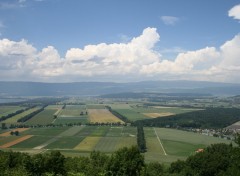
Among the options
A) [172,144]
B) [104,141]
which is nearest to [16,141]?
[104,141]

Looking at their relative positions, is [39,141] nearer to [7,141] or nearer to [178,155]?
[7,141]

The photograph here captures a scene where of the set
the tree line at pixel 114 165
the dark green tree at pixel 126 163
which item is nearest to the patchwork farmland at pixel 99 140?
the tree line at pixel 114 165

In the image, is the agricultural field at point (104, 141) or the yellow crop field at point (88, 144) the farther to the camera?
the yellow crop field at point (88, 144)

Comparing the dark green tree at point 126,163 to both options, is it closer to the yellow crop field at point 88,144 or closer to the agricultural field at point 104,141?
the agricultural field at point 104,141

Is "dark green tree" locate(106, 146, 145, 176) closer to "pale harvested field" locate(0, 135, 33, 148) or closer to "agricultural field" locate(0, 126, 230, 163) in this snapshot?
"agricultural field" locate(0, 126, 230, 163)

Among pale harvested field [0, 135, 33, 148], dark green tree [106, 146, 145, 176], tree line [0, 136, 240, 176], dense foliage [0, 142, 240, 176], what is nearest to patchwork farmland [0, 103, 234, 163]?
pale harvested field [0, 135, 33, 148]

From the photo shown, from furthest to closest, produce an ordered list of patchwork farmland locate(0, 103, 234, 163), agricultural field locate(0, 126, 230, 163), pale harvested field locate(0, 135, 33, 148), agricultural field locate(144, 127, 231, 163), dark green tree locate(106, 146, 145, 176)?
1. pale harvested field locate(0, 135, 33, 148)
2. patchwork farmland locate(0, 103, 234, 163)
3. agricultural field locate(0, 126, 230, 163)
4. agricultural field locate(144, 127, 231, 163)
5. dark green tree locate(106, 146, 145, 176)

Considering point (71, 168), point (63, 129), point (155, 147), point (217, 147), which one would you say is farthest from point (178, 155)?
point (63, 129)

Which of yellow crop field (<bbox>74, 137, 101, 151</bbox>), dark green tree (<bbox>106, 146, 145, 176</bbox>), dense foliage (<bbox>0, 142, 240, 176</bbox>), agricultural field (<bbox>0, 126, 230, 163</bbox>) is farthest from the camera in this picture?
yellow crop field (<bbox>74, 137, 101, 151</bbox>)

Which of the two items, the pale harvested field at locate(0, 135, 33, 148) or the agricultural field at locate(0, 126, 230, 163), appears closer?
the agricultural field at locate(0, 126, 230, 163)
